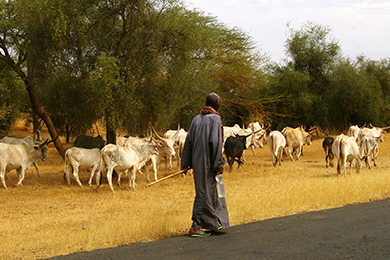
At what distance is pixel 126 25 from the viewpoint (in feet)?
53.6

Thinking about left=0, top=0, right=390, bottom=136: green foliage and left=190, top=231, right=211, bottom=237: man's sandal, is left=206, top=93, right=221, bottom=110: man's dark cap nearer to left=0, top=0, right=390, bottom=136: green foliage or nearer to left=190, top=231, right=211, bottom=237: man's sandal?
left=190, top=231, right=211, bottom=237: man's sandal

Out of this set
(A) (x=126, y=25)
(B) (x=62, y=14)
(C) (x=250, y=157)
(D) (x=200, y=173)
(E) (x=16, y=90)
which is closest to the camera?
(D) (x=200, y=173)

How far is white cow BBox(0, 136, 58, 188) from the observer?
15.5 metres

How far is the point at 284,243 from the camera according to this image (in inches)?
242

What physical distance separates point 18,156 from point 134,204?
602cm

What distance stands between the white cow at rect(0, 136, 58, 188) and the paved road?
410 inches

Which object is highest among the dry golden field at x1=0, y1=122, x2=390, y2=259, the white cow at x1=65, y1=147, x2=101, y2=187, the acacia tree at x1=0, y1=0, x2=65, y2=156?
the acacia tree at x1=0, y1=0, x2=65, y2=156

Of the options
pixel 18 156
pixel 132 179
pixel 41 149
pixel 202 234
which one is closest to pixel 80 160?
pixel 132 179

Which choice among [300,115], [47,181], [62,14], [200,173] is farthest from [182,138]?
[300,115]

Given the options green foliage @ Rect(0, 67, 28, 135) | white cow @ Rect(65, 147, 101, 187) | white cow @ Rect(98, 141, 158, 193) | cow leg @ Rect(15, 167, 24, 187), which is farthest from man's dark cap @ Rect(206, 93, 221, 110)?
green foliage @ Rect(0, 67, 28, 135)

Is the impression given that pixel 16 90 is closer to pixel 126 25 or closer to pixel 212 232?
pixel 126 25

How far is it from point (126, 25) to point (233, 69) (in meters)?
13.3

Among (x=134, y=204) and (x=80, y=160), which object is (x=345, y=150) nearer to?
(x=134, y=204)

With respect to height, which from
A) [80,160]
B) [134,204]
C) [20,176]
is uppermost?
[80,160]
